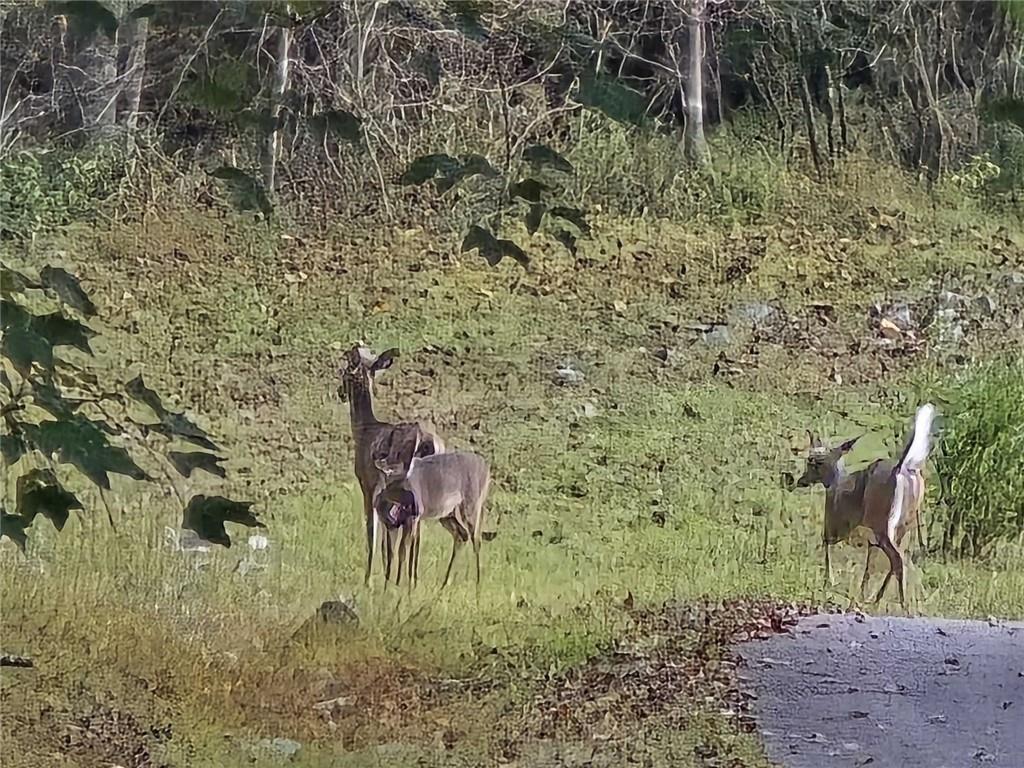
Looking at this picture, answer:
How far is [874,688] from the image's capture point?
930mm

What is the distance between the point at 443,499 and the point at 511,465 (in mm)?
64

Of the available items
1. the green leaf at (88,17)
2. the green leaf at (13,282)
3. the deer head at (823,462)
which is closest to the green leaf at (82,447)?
the green leaf at (13,282)

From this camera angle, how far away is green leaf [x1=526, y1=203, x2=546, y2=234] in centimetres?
92

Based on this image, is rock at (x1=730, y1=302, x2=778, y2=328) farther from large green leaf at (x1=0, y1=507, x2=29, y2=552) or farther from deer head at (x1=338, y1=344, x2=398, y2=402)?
large green leaf at (x1=0, y1=507, x2=29, y2=552)

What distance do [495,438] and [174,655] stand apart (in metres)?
0.33

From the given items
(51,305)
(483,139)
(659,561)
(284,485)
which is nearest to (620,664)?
(659,561)

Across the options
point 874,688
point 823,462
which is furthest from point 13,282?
point 874,688

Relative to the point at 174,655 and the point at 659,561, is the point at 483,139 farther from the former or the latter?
the point at 174,655

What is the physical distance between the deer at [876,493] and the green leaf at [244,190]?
0.50 metres

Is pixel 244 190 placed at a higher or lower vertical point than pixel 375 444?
higher

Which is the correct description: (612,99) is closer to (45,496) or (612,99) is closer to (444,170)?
(444,170)

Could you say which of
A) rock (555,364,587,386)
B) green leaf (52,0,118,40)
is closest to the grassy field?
rock (555,364,587,386)

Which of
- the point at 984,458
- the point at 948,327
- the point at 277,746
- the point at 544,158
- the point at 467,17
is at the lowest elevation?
the point at 277,746

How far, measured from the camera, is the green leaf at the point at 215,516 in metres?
0.92
